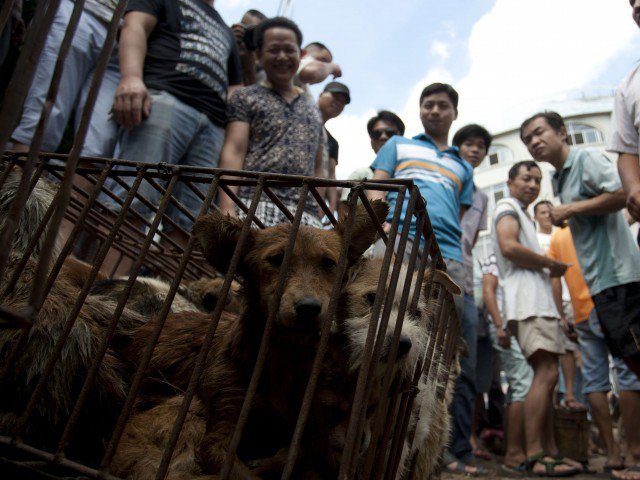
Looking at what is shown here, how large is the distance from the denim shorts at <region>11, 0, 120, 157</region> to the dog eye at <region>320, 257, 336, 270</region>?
2.37 metres

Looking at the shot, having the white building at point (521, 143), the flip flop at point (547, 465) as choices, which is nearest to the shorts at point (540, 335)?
the flip flop at point (547, 465)

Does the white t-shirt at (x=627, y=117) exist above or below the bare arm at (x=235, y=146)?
above

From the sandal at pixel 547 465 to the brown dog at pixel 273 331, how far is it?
3.47 m

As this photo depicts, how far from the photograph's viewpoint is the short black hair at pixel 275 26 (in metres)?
4.31

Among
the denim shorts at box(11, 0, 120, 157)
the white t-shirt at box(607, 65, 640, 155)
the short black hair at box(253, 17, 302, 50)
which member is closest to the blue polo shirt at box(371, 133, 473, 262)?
the white t-shirt at box(607, 65, 640, 155)

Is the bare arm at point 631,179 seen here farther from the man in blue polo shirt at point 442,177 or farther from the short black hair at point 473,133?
the short black hair at point 473,133

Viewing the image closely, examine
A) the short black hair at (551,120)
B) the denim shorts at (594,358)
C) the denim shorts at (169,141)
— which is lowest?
the denim shorts at (594,358)

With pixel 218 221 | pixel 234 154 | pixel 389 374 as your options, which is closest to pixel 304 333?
pixel 389 374

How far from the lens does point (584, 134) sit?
41.8 m

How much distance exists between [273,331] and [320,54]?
17.9 feet

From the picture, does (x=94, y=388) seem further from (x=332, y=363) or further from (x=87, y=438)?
(x=332, y=363)

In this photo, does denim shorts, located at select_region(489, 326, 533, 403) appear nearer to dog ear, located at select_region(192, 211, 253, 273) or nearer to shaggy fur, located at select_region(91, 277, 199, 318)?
shaggy fur, located at select_region(91, 277, 199, 318)

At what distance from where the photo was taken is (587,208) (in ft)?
13.2

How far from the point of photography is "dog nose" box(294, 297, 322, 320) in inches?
65.5
